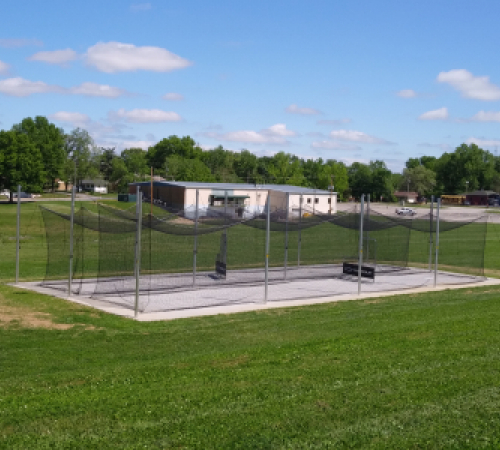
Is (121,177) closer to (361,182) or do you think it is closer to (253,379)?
(361,182)

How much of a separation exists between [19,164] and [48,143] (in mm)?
14502

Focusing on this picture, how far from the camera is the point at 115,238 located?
1641cm

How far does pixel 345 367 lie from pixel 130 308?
702 cm

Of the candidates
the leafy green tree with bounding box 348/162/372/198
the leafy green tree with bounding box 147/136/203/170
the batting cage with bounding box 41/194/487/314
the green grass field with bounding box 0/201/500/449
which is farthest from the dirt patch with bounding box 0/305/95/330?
the leafy green tree with bounding box 147/136/203/170

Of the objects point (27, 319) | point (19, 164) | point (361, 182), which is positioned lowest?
point (27, 319)

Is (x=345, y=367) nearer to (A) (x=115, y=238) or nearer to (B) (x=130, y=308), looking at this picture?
(B) (x=130, y=308)

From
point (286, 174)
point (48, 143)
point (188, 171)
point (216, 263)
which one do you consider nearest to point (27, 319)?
point (216, 263)

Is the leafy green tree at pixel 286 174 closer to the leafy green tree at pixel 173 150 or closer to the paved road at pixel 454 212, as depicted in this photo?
the paved road at pixel 454 212

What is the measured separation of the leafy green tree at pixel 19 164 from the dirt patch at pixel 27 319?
5801cm

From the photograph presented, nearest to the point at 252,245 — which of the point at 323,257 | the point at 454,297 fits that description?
the point at 323,257

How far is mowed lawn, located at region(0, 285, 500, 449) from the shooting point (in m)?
4.96

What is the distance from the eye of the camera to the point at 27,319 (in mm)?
11133

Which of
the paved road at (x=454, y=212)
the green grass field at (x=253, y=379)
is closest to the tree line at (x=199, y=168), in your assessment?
the paved road at (x=454, y=212)

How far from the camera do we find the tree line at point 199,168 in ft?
227
